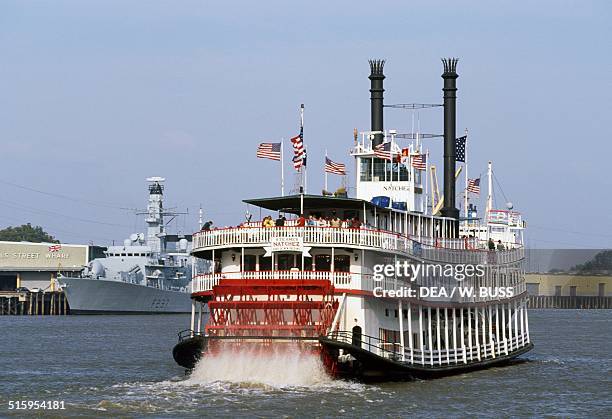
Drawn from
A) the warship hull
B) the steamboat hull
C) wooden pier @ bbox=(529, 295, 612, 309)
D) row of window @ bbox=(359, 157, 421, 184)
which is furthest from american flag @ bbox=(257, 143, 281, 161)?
wooden pier @ bbox=(529, 295, 612, 309)

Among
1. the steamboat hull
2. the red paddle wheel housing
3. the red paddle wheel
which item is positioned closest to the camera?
the steamboat hull

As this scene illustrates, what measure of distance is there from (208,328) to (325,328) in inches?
159

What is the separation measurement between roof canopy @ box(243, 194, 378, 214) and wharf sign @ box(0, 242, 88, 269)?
111 m

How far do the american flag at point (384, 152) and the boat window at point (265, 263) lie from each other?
8439 mm

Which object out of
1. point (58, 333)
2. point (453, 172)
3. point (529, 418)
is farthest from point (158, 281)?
point (529, 418)

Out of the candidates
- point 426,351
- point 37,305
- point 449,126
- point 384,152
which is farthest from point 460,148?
point 37,305

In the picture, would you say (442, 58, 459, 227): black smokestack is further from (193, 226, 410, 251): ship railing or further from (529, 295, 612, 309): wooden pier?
(529, 295, 612, 309): wooden pier

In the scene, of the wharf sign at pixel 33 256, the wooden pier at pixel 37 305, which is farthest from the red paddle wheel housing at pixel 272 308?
the wharf sign at pixel 33 256

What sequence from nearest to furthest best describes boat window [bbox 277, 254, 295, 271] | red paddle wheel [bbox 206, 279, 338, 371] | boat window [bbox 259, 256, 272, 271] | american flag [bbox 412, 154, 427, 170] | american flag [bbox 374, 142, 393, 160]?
red paddle wheel [bbox 206, 279, 338, 371]
boat window [bbox 277, 254, 295, 271]
boat window [bbox 259, 256, 272, 271]
american flag [bbox 374, 142, 393, 160]
american flag [bbox 412, 154, 427, 170]

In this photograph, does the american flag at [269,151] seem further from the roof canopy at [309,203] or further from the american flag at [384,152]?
the american flag at [384,152]

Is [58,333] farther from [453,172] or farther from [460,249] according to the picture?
[460,249]

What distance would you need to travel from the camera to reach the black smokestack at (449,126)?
5772 cm

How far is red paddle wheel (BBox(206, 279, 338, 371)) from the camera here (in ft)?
130

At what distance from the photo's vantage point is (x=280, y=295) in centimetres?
4106
